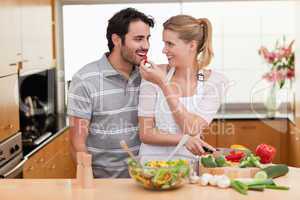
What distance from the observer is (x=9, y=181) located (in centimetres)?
213

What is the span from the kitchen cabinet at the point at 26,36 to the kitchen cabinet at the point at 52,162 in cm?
60

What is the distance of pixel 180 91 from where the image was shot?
8.09 ft

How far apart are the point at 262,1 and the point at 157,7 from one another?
3.31 ft

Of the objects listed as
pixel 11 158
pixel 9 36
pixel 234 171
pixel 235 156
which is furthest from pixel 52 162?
pixel 234 171

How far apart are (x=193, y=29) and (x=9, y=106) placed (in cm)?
141

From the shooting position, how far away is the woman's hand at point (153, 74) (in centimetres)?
239

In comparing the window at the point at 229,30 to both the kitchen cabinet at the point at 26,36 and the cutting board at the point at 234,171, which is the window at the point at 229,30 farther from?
the cutting board at the point at 234,171

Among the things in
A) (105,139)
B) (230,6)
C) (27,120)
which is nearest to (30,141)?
(27,120)

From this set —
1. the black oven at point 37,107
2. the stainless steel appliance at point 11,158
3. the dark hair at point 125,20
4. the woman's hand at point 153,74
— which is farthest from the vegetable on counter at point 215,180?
the black oven at point 37,107

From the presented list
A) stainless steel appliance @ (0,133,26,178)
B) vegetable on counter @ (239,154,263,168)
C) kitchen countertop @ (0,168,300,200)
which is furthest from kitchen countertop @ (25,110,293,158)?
vegetable on counter @ (239,154,263,168)

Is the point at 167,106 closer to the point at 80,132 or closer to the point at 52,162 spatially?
the point at 80,132

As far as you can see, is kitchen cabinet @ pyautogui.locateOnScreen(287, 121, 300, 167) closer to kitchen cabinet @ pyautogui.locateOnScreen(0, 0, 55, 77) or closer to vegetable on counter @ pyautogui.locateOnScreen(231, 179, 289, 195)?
kitchen cabinet @ pyautogui.locateOnScreen(0, 0, 55, 77)

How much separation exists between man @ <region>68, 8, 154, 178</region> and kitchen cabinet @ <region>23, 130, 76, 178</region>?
1.04 metres

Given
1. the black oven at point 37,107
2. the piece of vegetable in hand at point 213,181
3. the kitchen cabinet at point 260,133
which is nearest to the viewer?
the piece of vegetable in hand at point 213,181
